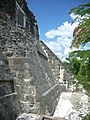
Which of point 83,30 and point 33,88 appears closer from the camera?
point 83,30

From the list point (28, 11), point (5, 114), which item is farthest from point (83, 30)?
point (28, 11)

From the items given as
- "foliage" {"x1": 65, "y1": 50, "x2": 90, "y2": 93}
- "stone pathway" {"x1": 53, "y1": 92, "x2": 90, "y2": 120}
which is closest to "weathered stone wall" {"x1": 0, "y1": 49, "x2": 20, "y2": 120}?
"stone pathway" {"x1": 53, "y1": 92, "x2": 90, "y2": 120}

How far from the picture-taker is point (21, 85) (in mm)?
10453

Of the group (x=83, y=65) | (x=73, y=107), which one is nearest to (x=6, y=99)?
(x=73, y=107)

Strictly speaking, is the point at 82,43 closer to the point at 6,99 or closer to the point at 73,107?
the point at 73,107

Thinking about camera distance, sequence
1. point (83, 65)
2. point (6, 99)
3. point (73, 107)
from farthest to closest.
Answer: point (6, 99) → point (73, 107) → point (83, 65)

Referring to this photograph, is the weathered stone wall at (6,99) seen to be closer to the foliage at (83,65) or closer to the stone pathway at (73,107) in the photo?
the stone pathway at (73,107)

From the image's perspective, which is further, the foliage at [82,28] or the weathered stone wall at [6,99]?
the weathered stone wall at [6,99]

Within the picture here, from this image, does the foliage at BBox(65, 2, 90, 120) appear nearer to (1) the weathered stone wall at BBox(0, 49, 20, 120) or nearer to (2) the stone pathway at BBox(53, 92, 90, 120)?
(2) the stone pathway at BBox(53, 92, 90, 120)

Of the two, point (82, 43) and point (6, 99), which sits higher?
point (82, 43)

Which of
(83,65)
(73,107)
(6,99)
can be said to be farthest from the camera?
(6,99)

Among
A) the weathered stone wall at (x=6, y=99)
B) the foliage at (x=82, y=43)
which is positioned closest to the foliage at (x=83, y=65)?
the foliage at (x=82, y=43)

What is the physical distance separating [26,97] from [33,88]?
50 centimetres

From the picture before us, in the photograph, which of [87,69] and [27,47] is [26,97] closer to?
[27,47]
